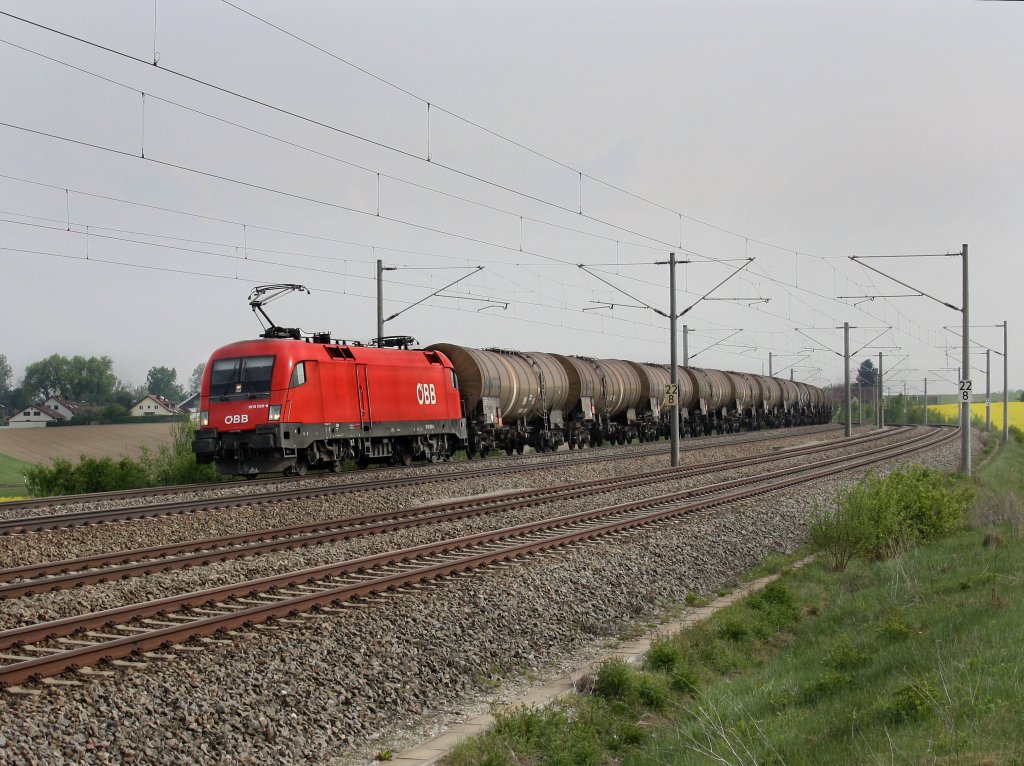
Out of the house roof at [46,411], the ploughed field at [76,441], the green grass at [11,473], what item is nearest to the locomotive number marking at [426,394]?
the green grass at [11,473]

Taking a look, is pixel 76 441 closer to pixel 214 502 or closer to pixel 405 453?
pixel 405 453

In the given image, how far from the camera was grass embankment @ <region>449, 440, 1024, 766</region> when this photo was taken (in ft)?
20.5

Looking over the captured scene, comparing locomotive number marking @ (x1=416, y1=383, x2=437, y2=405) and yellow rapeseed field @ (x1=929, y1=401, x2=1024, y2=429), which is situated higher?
locomotive number marking @ (x1=416, y1=383, x2=437, y2=405)

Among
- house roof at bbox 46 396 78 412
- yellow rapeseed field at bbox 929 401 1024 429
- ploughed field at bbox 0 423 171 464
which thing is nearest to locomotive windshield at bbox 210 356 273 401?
ploughed field at bbox 0 423 171 464

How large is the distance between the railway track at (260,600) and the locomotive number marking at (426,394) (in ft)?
38.2

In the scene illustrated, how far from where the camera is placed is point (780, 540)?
17.6 meters

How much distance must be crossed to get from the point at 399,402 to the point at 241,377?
565 centimetres

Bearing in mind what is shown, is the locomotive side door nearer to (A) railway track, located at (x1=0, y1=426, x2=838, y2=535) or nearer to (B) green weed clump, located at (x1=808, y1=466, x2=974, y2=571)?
(A) railway track, located at (x1=0, y1=426, x2=838, y2=535)

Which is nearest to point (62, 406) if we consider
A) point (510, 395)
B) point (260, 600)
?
point (510, 395)

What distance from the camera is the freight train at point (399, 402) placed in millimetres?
22938

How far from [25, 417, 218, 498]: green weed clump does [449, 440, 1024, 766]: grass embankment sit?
17572 millimetres

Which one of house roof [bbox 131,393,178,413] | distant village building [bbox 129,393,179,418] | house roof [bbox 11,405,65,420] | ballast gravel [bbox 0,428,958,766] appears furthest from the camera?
distant village building [bbox 129,393,179,418]

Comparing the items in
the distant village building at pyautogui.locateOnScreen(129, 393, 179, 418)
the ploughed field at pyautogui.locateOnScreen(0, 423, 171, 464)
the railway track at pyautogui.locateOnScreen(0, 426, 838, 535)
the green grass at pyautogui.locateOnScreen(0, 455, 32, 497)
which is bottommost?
the green grass at pyautogui.locateOnScreen(0, 455, 32, 497)

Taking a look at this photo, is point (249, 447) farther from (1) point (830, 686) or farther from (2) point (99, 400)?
(2) point (99, 400)
